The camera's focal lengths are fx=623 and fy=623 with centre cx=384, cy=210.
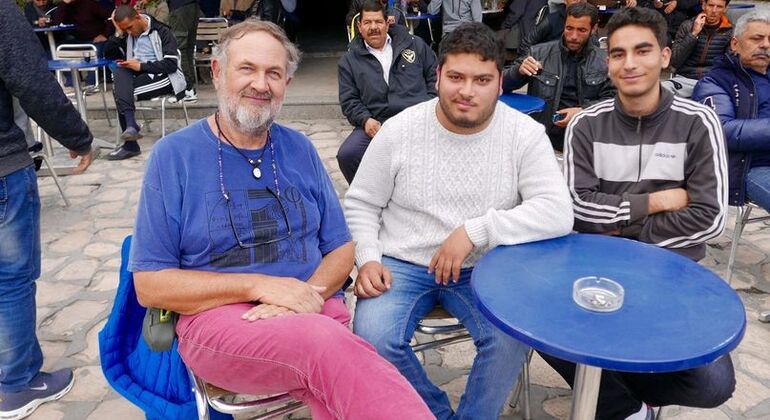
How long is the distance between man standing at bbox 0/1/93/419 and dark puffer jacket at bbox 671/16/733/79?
15.1 ft

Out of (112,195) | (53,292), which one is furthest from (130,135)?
(53,292)

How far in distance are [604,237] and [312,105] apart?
5964mm

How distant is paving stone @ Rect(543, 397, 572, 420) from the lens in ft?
8.45

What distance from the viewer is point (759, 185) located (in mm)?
3236

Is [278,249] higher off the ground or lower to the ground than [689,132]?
lower

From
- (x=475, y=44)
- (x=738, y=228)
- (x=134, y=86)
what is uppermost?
(x=475, y=44)

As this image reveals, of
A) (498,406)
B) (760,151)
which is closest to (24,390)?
(498,406)

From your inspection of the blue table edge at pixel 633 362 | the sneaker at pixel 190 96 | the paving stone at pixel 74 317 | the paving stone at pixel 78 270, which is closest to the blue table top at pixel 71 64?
the sneaker at pixel 190 96

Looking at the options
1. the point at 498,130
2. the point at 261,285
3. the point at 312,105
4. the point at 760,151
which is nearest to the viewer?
the point at 261,285

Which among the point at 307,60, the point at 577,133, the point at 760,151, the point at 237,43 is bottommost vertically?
the point at 307,60

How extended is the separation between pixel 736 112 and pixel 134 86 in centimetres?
541

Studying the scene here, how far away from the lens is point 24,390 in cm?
258

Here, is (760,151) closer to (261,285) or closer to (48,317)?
(261,285)

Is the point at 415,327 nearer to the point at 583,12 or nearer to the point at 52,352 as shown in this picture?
the point at 52,352
